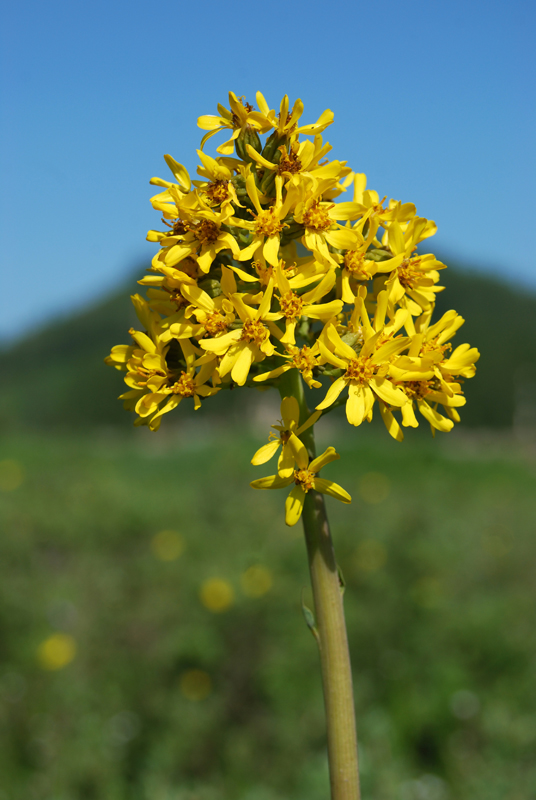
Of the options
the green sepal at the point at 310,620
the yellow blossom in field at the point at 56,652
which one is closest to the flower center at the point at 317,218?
the green sepal at the point at 310,620

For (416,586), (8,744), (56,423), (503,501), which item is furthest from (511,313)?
(8,744)

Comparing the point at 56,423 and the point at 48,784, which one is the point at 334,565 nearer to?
the point at 48,784

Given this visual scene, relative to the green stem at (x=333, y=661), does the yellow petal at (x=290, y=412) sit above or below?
above

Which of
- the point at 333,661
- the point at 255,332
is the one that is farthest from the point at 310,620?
the point at 255,332

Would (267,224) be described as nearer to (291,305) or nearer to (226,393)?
(291,305)

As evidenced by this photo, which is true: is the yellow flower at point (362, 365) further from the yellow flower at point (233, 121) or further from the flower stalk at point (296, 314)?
the yellow flower at point (233, 121)

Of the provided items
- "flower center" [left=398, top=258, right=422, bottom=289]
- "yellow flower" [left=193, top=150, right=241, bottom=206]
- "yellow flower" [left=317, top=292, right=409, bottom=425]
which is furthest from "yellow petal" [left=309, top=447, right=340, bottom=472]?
"yellow flower" [left=193, top=150, right=241, bottom=206]

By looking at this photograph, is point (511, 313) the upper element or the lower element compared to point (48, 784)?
lower
